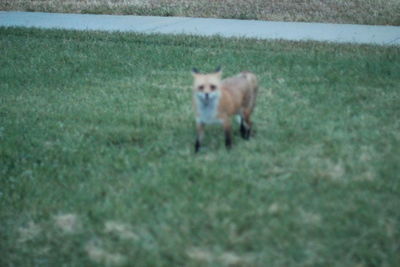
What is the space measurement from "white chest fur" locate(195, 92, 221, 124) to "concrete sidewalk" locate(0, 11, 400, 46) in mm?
5356

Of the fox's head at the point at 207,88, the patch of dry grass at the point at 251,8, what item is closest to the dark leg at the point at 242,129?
the fox's head at the point at 207,88

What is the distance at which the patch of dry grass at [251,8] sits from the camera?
12852 mm

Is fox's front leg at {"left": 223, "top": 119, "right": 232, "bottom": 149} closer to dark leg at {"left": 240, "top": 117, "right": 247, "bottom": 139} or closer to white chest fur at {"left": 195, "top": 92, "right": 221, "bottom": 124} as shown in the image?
white chest fur at {"left": 195, "top": 92, "right": 221, "bottom": 124}

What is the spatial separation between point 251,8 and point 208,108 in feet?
28.0

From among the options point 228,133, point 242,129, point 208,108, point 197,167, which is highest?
point 208,108

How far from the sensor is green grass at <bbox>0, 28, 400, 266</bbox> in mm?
4652

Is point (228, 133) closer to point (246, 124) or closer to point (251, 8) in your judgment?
point (246, 124)

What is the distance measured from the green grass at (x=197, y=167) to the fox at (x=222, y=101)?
0.24m

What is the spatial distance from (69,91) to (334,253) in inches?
225

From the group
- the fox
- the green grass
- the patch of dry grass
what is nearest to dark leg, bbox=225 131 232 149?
the fox

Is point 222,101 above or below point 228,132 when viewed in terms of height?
above

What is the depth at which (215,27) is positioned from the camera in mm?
12633

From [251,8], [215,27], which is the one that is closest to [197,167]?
[215,27]

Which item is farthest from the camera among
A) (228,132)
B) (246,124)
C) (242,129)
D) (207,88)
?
(242,129)
